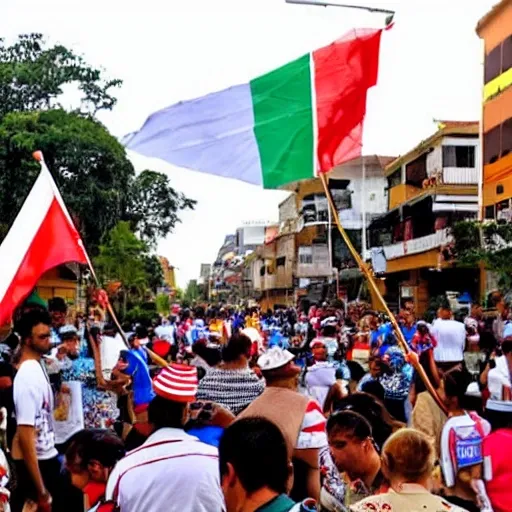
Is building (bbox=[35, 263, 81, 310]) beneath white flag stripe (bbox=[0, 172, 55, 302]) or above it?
above

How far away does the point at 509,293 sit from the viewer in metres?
22.8

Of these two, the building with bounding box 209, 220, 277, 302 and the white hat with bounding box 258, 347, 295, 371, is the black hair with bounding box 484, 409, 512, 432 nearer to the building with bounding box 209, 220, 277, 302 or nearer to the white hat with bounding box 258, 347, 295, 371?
the white hat with bounding box 258, 347, 295, 371

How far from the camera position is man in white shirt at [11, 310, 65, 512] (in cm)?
545

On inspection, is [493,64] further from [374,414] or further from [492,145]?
[374,414]

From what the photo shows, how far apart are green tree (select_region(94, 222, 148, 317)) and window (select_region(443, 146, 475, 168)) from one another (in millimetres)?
13288

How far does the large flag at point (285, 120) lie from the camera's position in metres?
8.14

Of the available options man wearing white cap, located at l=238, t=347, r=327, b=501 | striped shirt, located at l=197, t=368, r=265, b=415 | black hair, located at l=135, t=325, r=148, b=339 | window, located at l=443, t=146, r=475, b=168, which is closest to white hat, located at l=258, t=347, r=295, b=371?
man wearing white cap, located at l=238, t=347, r=327, b=501

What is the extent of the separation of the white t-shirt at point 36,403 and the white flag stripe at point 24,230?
0.52 meters

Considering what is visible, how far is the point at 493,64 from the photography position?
32.8 m

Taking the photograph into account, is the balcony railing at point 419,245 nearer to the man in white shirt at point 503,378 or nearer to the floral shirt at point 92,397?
the man in white shirt at point 503,378

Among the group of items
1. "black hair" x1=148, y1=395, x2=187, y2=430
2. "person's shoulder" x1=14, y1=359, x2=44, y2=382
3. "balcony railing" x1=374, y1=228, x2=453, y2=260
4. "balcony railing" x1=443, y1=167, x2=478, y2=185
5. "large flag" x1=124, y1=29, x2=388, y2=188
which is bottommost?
"black hair" x1=148, y1=395, x2=187, y2=430

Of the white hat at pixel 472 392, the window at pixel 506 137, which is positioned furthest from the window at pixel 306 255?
the white hat at pixel 472 392

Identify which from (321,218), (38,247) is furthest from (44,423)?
(321,218)

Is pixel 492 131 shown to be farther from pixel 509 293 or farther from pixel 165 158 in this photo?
pixel 165 158
